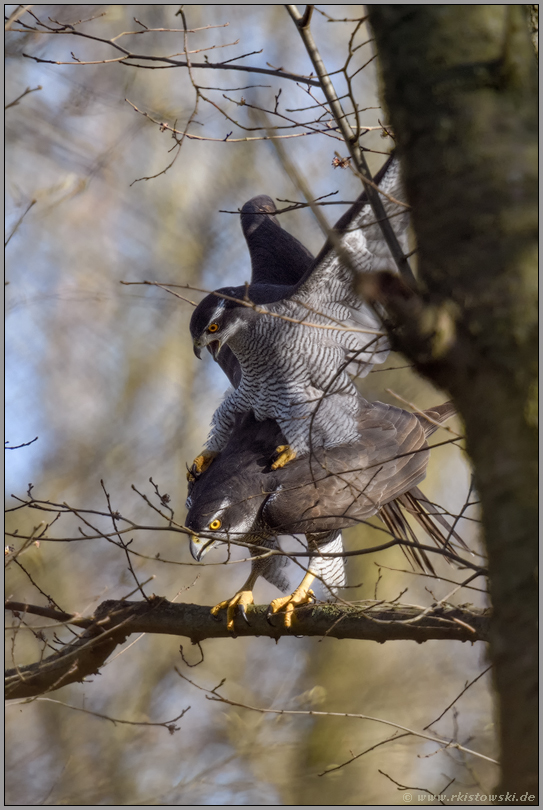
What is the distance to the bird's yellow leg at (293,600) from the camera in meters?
3.78

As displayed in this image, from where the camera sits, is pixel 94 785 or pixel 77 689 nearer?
pixel 94 785

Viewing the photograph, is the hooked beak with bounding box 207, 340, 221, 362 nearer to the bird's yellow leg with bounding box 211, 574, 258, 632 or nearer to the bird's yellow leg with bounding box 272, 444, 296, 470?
the bird's yellow leg with bounding box 272, 444, 296, 470

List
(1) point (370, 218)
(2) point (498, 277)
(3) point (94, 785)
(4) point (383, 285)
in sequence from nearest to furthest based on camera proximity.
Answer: (2) point (498, 277), (4) point (383, 285), (1) point (370, 218), (3) point (94, 785)

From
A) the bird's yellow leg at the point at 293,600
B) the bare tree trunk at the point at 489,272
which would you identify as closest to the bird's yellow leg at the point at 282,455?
the bird's yellow leg at the point at 293,600

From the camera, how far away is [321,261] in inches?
166

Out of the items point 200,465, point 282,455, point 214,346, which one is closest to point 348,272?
point 214,346

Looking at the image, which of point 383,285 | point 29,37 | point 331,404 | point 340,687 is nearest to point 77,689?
point 340,687

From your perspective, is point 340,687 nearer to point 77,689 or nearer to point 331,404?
point 77,689

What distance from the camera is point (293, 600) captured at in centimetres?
409

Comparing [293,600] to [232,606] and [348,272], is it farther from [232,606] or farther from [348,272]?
[348,272]

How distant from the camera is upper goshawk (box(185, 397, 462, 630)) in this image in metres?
4.13

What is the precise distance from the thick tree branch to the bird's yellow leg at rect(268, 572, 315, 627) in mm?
Answer: 48

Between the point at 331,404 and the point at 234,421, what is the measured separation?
2.91 feet

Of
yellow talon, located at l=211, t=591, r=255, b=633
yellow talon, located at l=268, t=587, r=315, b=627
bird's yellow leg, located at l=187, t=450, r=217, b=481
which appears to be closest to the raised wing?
bird's yellow leg, located at l=187, t=450, r=217, b=481
